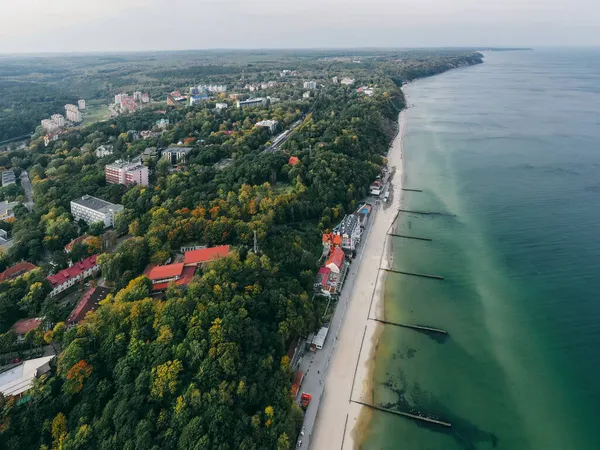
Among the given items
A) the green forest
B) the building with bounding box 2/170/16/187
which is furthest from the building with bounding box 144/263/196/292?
the building with bounding box 2/170/16/187

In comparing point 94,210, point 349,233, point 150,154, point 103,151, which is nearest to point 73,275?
point 94,210

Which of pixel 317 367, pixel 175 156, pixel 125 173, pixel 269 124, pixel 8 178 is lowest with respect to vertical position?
pixel 317 367

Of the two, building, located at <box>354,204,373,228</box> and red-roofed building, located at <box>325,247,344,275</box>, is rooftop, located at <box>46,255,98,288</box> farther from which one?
building, located at <box>354,204,373,228</box>

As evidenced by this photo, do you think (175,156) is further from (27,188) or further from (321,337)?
(321,337)

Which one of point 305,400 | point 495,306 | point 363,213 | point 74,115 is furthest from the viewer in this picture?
point 74,115

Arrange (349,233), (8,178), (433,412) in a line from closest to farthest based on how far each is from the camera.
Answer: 1. (433,412)
2. (349,233)
3. (8,178)

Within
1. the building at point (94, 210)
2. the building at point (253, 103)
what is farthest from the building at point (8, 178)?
the building at point (253, 103)

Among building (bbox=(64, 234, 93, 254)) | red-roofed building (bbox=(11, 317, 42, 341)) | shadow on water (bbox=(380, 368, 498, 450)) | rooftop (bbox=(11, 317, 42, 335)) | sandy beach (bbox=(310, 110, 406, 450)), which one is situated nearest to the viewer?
shadow on water (bbox=(380, 368, 498, 450))
